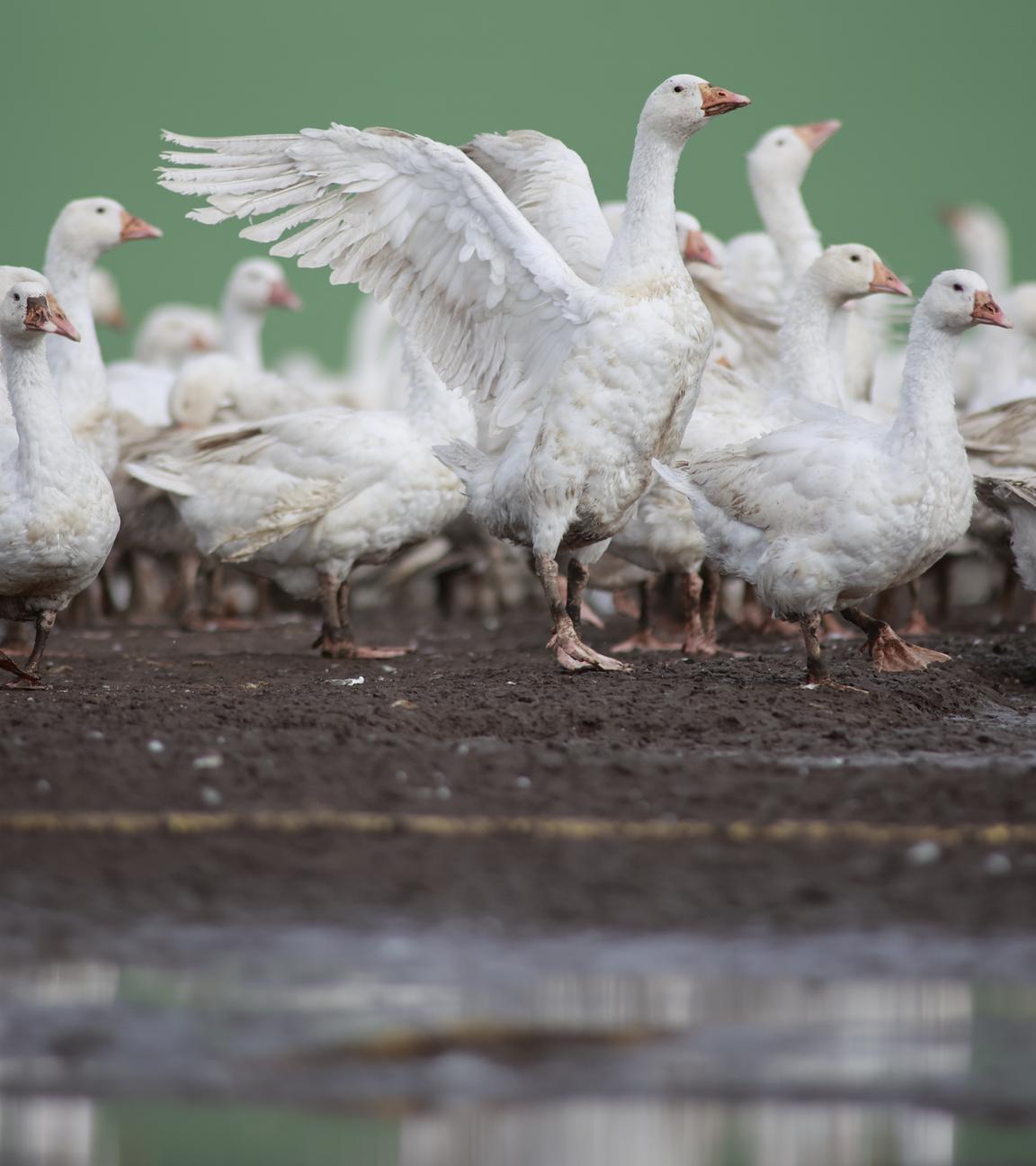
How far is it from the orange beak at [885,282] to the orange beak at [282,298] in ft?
21.2

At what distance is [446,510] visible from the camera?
10.3 meters

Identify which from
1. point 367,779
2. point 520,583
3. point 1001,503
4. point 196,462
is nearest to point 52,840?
point 367,779

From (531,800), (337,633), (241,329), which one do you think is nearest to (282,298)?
(241,329)

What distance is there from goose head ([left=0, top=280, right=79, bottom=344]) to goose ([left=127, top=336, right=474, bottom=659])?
1.91 m

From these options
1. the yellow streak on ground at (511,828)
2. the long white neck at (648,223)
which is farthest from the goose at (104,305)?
the yellow streak on ground at (511,828)

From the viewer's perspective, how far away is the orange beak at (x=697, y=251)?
1157 centimetres

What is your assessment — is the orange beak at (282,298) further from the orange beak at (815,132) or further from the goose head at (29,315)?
the goose head at (29,315)

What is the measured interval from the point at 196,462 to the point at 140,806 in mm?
5656

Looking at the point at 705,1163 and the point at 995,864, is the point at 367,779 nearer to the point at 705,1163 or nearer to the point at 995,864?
the point at 995,864

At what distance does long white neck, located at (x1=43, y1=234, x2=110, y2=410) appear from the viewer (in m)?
11.1

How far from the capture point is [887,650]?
8.64m

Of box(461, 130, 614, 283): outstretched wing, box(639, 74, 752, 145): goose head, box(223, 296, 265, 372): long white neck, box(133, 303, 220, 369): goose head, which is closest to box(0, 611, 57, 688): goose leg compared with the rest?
box(461, 130, 614, 283): outstretched wing

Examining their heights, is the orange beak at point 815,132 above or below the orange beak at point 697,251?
above

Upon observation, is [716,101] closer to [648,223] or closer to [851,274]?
[648,223]
